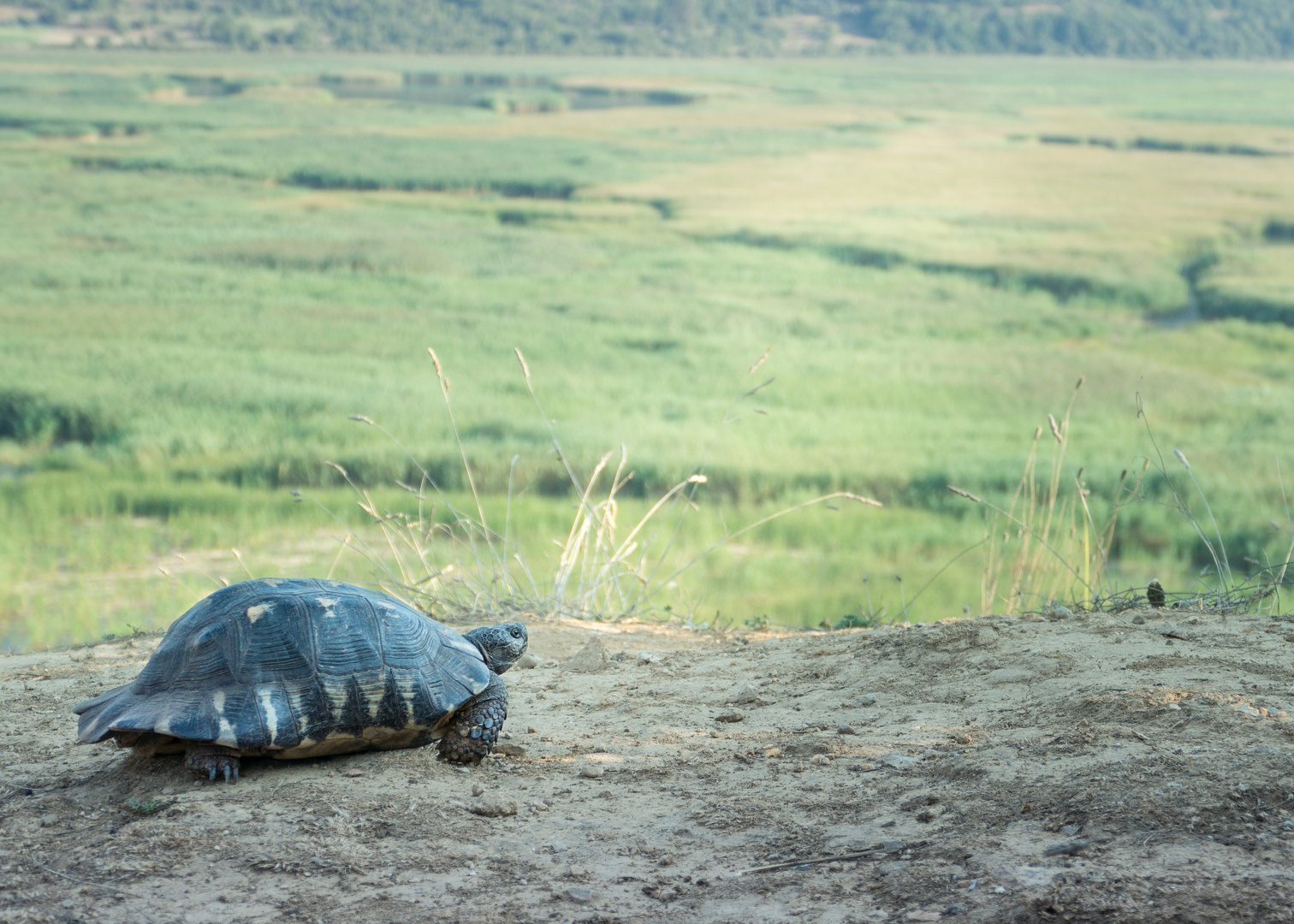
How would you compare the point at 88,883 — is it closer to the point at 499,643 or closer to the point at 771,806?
the point at 499,643

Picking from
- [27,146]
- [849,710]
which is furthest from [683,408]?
[27,146]

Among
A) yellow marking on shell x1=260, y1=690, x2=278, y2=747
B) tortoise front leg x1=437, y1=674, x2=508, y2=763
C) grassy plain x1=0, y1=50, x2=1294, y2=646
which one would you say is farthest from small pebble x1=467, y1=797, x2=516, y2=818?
grassy plain x1=0, y1=50, x2=1294, y2=646

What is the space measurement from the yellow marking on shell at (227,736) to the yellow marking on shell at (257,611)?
1.23ft

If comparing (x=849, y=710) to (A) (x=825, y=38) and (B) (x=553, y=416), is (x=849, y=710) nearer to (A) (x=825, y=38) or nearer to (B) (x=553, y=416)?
(B) (x=553, y=416)

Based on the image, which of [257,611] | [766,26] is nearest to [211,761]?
[257,611]

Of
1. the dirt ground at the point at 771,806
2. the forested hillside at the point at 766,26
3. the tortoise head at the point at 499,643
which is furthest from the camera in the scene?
the forested hillside at the point at 766,26

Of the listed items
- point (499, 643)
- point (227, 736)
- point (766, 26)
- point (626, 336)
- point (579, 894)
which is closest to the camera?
point (579, 894)

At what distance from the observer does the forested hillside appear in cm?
9950

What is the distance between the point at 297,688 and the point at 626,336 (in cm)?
1958

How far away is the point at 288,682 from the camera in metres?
3.95

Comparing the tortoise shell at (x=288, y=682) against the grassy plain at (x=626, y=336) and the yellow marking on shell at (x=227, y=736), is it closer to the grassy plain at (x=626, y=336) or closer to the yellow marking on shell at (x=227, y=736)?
the yellow marking on shell at (x=227, y=736)

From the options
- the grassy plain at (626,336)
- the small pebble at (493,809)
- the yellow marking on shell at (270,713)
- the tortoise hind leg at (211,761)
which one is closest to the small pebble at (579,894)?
the small pebble at (493,809)

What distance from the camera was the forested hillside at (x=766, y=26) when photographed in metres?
99.5

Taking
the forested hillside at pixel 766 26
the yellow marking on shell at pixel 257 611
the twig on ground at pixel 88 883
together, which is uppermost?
the forested hillside at pixel 766 26
